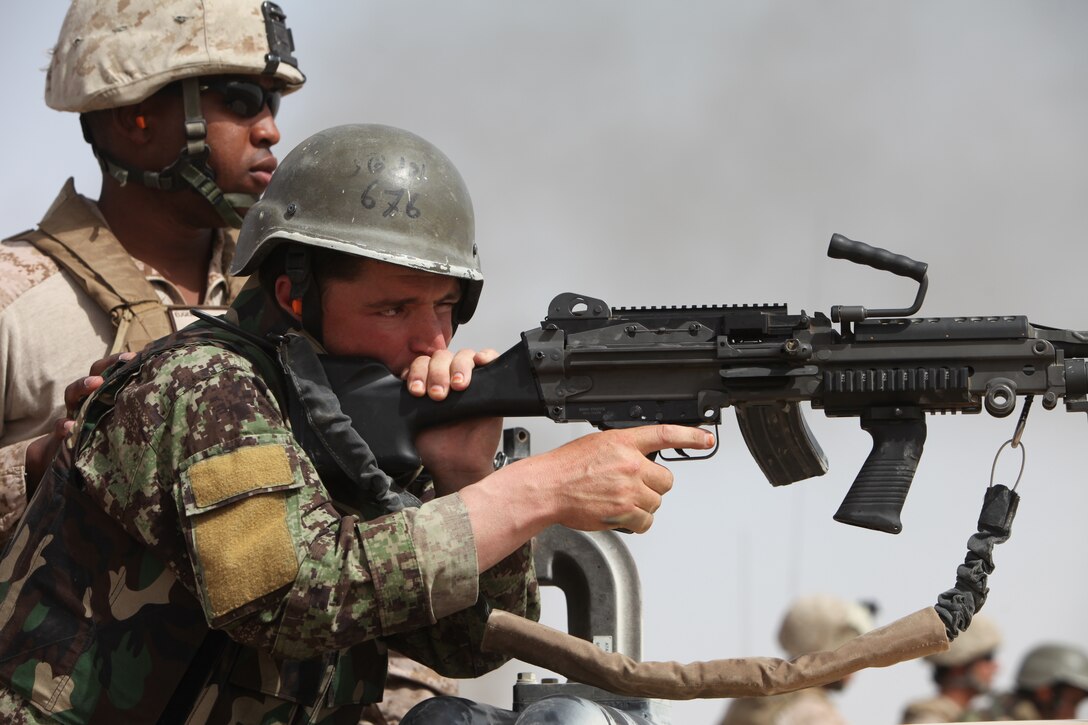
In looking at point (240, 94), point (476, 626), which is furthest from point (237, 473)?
point (240, 94)

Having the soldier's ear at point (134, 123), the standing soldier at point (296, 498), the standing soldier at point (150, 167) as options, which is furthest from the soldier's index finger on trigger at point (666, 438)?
the soldier's ear at point (134, 123)

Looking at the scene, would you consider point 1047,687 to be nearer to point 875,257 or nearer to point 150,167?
point 875,257

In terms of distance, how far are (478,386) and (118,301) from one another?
7.00ft

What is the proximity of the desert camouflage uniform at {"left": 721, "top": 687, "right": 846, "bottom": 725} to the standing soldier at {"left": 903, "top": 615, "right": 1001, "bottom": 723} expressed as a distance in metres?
0.64

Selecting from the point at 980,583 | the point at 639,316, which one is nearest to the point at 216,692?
the point at 639,316

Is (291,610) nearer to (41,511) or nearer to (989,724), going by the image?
(41,511)

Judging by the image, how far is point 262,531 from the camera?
13.4 feet

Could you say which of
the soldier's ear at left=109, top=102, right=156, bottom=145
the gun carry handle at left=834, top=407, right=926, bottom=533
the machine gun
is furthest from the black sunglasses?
the gun carry handle at left=834, top=407, right=926, bottom=533

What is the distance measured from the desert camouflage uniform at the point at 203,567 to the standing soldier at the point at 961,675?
318cm

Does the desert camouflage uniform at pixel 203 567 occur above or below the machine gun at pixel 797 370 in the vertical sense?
below

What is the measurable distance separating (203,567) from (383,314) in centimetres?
98

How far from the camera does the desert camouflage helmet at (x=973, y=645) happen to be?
7430 mm

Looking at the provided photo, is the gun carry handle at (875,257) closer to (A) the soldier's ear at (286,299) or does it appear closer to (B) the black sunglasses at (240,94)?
(A) the soldier's ear at (286,299)

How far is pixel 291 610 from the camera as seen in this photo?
13.4 ft
